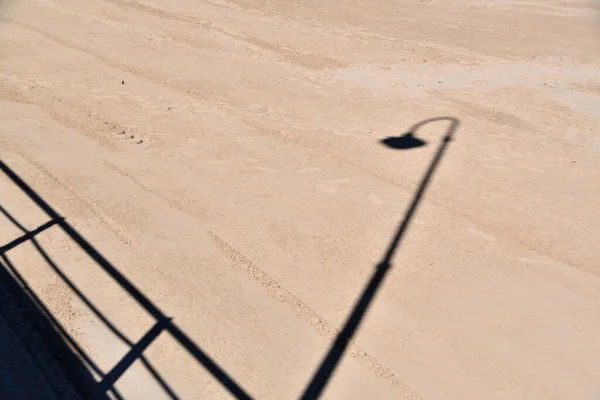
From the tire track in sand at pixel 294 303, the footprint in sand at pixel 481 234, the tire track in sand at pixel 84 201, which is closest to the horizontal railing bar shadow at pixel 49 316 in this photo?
the tire track in sand at pixel 84 201

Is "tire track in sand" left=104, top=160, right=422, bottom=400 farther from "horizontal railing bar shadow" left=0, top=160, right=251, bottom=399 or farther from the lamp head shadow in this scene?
the lamp head shadow

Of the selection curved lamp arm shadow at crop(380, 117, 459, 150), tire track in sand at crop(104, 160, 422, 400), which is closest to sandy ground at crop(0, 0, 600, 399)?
tire track in sand at crop(104, 160, 422, 400)

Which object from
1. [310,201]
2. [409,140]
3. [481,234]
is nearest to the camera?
[481,234]

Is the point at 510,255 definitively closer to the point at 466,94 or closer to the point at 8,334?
the point at 8,334

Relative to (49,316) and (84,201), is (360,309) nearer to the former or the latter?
(49,316)

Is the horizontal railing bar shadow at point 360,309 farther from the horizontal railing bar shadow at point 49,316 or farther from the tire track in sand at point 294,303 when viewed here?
the horizontal railing bar shadow at point 49,316

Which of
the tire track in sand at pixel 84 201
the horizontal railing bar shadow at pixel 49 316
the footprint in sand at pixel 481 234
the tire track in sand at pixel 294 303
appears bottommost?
the tire track in sand at pixel 84 201

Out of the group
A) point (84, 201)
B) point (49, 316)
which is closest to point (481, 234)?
point (84, 201)

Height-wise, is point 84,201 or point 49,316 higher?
point 49,316
